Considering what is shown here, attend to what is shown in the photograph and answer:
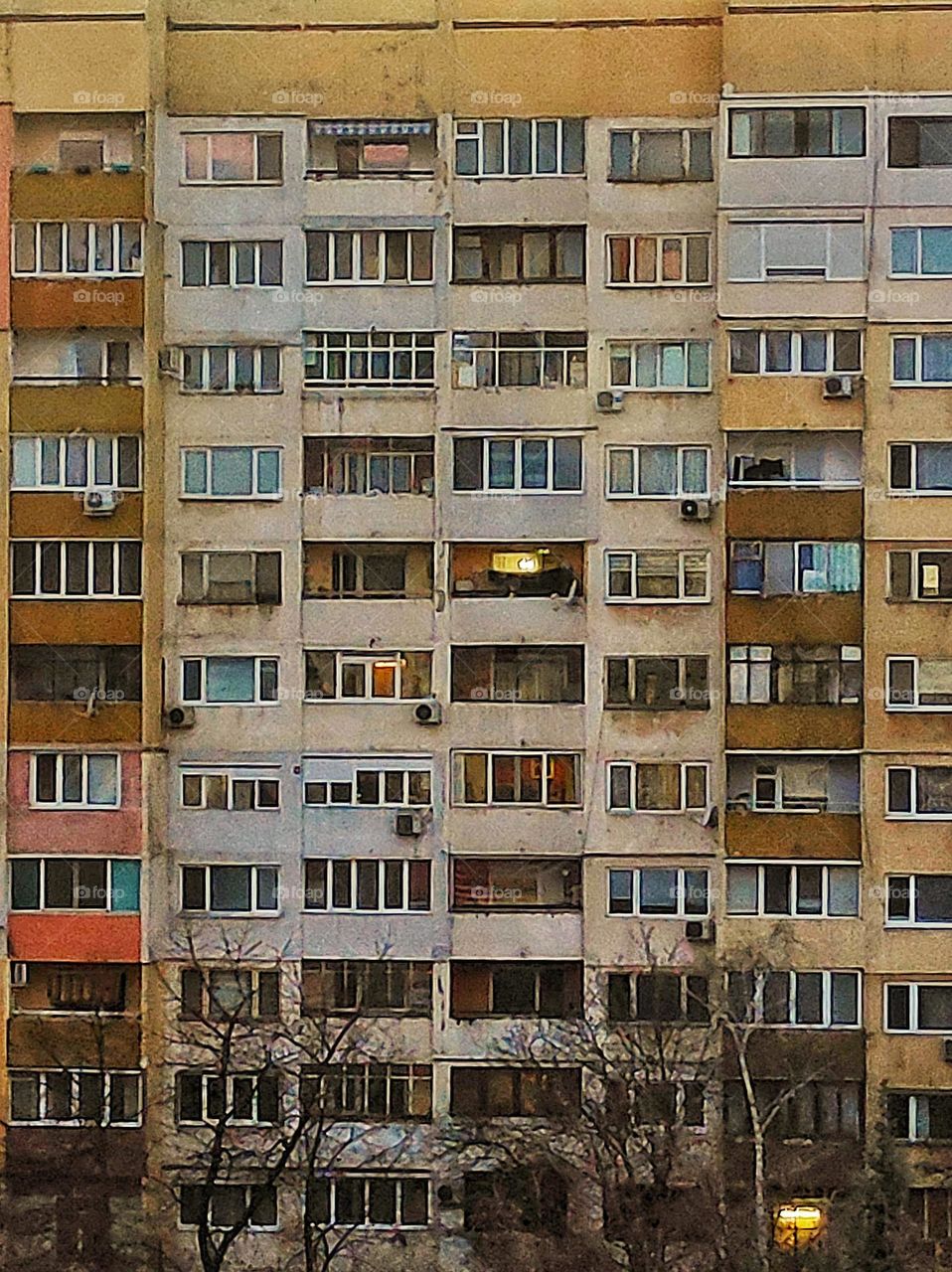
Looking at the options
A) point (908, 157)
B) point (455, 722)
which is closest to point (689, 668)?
point (455, 722)

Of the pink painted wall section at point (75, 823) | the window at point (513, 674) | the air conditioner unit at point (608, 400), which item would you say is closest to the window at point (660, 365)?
the air conditioner unit at point (608, 400)

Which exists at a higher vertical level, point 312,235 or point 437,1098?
point 312,235

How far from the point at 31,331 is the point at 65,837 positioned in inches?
313

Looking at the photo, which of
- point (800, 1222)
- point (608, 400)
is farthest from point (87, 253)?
point (800, 1222)

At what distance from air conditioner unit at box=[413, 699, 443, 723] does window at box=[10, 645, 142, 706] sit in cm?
439

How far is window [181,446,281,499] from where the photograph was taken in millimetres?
37438

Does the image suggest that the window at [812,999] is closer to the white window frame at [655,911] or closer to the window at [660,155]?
the white window frame at [655,911]

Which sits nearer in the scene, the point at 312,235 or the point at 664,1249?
the point at 664,1249

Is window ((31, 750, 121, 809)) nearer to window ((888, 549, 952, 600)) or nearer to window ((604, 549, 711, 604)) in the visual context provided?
window ((604, 549, 711, 604))

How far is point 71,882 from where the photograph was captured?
37031 mm

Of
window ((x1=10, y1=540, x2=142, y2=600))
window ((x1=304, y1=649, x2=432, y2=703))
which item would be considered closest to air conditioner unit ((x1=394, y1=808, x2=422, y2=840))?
window ((x1=304, y1=649, x2=432, y2=703))

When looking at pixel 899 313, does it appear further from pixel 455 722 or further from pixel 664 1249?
pixel 664 1249

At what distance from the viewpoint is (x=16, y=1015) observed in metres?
37.0

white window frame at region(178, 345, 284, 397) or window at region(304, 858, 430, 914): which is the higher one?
white window frame at region(178, 345, 284, 397)
